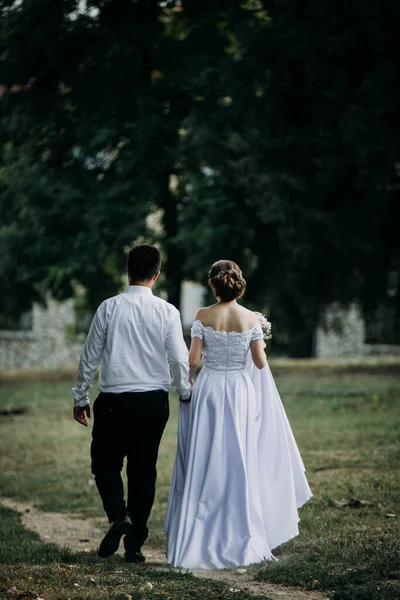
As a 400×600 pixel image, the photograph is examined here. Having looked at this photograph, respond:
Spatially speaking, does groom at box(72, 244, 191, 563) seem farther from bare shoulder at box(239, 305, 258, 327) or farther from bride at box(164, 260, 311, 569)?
bare shoulder at box(239, 305, 258, 327)

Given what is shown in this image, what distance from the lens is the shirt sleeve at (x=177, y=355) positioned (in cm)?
677

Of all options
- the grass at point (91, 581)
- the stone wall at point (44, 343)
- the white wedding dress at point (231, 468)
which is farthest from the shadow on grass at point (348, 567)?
the stone wall at point (44, 343)

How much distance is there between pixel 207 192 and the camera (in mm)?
19734

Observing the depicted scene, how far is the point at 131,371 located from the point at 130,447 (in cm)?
55

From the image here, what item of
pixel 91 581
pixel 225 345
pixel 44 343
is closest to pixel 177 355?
pixel 225 345

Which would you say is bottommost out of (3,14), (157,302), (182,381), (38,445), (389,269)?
(38,445)

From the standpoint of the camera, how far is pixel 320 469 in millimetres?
11086

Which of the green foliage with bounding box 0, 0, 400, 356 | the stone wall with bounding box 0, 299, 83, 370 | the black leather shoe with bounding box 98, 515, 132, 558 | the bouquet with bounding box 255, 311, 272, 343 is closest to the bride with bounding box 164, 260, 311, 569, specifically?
the bouquet with bounding box 255, 311, 272, 343

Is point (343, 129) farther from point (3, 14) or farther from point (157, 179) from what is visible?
point (3, 14)

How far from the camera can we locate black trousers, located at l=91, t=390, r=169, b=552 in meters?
6.73

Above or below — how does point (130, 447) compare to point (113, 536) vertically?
above

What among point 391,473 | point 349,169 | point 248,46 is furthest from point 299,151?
point 391,473

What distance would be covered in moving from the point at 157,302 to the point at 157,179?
558 inches

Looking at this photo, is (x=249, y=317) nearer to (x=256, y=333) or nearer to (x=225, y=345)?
(x=256, y=333)
